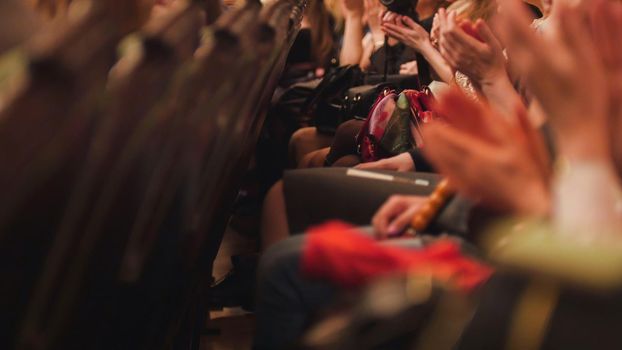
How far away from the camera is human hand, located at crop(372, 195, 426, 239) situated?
2.74ft

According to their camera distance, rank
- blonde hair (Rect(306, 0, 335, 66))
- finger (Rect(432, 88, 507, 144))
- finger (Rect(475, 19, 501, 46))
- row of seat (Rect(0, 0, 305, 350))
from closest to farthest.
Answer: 1. row of seat (Rect(0, 0, 305, 350))
2. finger (Rect(432, 88, 507, 144))
3. finger (Rect(475, 19, 501, 46))
4. blonde hair (Rect(306, 0, 335, 66))

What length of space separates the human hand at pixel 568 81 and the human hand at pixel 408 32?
50.2 inches

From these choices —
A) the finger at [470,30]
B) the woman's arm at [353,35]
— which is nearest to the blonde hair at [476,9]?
the finger at [470,30]

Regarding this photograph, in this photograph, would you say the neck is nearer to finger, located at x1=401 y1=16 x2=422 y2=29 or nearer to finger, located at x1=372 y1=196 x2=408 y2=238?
finger, located at x1=401 y1=16 x2=422 y2=29

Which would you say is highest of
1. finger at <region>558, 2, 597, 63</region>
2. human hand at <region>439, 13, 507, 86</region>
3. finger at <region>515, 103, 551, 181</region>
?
finger at <region>558, 2, 597, 63</region>

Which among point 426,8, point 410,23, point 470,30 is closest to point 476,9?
point 410,23

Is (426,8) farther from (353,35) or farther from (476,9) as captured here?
(476,9)

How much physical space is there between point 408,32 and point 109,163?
1379 mm

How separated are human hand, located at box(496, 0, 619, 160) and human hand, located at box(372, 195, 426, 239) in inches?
7.9

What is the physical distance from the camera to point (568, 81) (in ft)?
2.20

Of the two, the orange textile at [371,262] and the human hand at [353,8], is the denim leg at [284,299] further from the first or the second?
the human hand at [353,8]

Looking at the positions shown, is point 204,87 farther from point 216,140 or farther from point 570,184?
point 570,184

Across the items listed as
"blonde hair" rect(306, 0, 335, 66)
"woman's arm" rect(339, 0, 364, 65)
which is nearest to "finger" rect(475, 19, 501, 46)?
"woman's arm" rect(339, 0, 364, 65)

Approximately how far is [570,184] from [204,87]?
1.10 ft
